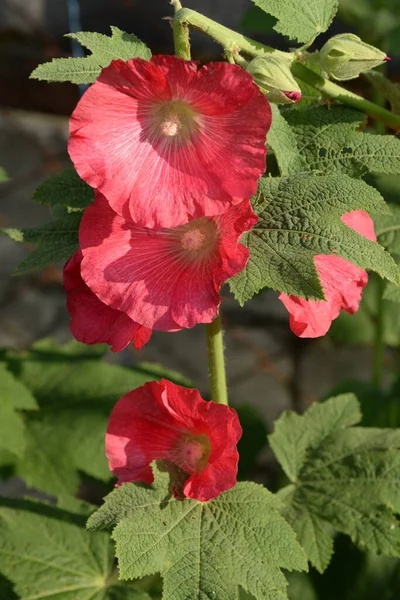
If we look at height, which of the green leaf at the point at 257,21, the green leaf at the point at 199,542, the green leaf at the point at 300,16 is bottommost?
the green leaf at the point at 199,542

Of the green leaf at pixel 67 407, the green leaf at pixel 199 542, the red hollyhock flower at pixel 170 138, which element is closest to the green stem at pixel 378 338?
the green leaf at pixel 67 407

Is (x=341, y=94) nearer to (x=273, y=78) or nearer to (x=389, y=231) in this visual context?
(x=273, y=78)

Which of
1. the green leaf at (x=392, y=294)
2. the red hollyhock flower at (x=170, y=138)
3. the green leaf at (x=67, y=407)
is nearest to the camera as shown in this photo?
the red hollyhock flower at (x=170, y=138)

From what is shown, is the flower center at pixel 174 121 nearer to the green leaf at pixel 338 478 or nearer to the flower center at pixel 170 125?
the flower center at pixel 170 125

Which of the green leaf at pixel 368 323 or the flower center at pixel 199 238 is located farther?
the green leaf at pixel 368 323

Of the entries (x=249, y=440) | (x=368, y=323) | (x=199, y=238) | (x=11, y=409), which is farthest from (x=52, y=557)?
(x=368, y=323)

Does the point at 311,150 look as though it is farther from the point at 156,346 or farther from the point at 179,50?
the point at 156,346

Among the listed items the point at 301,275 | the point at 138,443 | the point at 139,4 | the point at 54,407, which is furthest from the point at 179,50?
the point at 139,4
